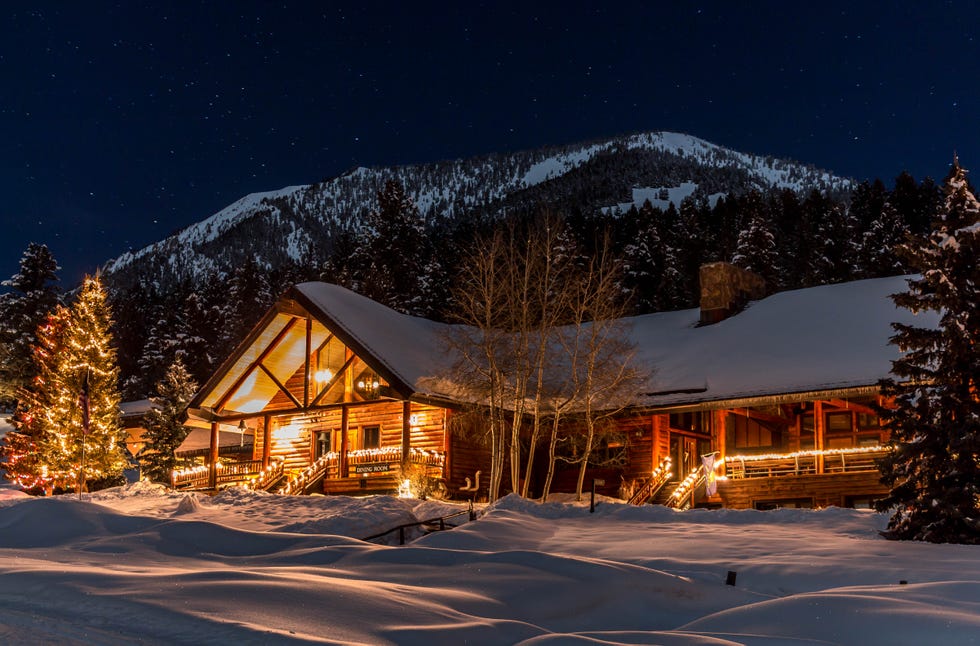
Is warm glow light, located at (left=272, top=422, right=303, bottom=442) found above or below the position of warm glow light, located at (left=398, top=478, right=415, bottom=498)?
above

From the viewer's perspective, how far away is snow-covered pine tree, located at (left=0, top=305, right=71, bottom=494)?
34125 mm

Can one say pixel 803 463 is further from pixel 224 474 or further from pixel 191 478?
pixel 191 478

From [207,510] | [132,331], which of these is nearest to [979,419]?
[207,510]

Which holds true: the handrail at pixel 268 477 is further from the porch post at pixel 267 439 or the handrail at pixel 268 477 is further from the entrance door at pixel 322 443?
the entrance door at pixel 322 443

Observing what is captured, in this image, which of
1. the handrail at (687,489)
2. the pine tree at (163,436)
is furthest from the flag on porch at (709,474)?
the pine tree at (163,436)

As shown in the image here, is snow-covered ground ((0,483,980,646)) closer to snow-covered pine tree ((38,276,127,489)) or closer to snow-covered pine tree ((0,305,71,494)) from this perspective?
snow-covered pine tree ((38,276,127,489))

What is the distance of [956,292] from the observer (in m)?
16.6

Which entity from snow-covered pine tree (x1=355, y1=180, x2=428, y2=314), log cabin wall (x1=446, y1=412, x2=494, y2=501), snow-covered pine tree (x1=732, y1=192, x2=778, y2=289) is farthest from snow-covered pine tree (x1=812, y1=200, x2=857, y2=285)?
log cabin wall (x1=446, y1=412, x2=494, y2=501)

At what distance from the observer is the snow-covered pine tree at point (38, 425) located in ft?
112

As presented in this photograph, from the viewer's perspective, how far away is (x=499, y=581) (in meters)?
12.1

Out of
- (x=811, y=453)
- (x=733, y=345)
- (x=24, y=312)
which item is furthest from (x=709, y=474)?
(x=24, y=312)

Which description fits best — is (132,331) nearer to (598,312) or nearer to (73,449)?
(73,449)

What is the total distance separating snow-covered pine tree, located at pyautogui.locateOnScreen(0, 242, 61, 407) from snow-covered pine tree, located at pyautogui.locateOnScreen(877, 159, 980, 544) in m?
45.6

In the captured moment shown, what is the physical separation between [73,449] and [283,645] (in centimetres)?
2844
